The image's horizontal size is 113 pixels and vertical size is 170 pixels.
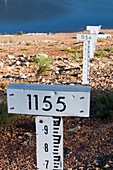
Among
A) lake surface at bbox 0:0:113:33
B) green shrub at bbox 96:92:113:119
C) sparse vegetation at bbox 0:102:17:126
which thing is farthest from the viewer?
lake surface at bbox 0:0:113:33

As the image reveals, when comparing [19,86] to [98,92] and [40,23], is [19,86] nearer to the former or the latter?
[98,92]

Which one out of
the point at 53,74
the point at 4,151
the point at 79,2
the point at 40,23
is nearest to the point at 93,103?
the point at 4,151

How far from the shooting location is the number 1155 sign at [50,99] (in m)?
2.53

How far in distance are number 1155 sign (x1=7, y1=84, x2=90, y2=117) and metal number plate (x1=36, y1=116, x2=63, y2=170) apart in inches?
2.8

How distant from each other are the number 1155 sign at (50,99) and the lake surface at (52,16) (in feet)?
117

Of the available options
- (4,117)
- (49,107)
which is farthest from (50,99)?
(4,117)

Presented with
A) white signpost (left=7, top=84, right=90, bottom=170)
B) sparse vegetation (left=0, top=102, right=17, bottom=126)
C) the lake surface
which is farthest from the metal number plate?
the lake surface

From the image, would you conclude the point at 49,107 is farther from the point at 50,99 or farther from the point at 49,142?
the point at 49,142

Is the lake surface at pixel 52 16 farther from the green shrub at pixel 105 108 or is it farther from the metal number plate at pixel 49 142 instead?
the metal number plate at pixel 49 142

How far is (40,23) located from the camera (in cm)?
4484

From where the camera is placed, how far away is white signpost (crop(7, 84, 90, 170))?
2.54 meters

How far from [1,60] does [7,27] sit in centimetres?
3064

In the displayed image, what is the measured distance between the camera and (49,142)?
263 cm

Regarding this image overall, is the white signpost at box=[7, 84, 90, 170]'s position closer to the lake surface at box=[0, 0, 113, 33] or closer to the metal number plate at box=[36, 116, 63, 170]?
the metal number plate at box=[36, 116, 63, 170]
